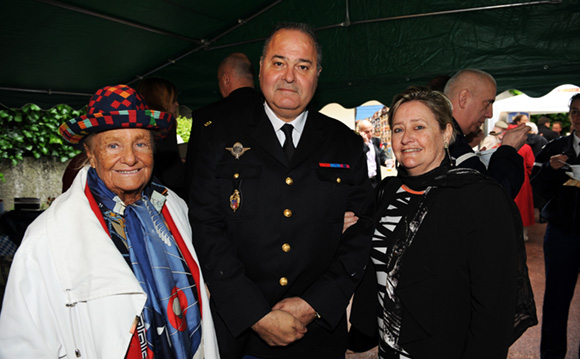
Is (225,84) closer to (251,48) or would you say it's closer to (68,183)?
(251,48)

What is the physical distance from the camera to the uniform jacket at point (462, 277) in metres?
1.53

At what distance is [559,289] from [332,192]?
289cm

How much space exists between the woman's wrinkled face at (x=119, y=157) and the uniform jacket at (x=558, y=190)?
11.6ft

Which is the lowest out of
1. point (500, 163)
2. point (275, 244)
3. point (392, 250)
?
point (392, 250)

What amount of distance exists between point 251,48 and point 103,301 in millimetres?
3331

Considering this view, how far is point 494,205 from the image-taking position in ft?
5.09

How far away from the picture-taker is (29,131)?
6617 mm

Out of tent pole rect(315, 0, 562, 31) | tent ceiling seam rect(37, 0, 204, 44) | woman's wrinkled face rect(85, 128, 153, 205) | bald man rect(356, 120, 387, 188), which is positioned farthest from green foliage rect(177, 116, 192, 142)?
woman's wrinkled face rect(85, 128, 153, 205)

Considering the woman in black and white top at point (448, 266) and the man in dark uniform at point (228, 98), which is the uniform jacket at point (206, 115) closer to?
the man in dark uniform at point (228, 98)

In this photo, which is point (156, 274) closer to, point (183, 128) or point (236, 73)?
point (236, 73)

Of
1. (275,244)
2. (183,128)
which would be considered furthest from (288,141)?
(183,128)

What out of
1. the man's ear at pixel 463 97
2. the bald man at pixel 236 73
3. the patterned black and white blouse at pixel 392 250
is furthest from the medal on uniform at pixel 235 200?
the bald man at pixel 236 73

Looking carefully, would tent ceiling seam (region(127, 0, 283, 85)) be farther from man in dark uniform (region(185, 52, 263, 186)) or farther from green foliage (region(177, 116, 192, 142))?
green foliage (region(177, 116, 192, 142))

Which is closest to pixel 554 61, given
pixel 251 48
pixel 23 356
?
pixel 251 48
